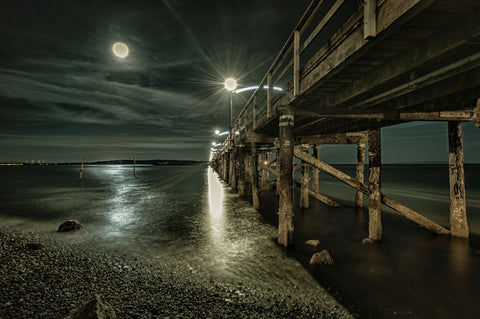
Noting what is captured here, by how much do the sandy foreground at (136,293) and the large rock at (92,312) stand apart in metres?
0.35

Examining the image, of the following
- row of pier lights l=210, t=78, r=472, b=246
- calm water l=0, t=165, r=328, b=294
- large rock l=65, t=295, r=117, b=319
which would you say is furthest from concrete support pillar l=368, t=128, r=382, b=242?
large rock l=65, t=295, r=117, b=319

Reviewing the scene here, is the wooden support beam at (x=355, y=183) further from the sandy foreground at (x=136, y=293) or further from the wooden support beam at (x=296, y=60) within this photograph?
the sandy foreground at (x=136, y=293)

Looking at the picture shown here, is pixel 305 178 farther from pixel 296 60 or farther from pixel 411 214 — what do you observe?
pixel 296 60

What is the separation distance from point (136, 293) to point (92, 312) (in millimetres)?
1238

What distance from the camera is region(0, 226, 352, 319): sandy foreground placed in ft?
11.8

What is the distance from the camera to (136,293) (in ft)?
13.5

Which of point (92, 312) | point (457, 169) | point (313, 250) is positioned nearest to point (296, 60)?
point (313, 250)

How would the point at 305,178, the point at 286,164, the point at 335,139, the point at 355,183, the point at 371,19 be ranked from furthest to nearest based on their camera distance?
1. the point at 305,178
2. the point at 335,139
3. the point at 355,183
4. the point at 286,164
5. the point at 371,19

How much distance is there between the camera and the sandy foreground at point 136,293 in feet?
11.8

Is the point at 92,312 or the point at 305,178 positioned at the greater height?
the point at 305,178

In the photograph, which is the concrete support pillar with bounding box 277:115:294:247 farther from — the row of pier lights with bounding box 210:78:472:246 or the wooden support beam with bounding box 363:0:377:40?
the wooden support beam with bounding box 363:0:377:40

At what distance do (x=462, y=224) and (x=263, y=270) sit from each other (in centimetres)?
663

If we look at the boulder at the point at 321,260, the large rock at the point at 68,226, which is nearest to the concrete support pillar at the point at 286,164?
the boulder at the point at 321,260

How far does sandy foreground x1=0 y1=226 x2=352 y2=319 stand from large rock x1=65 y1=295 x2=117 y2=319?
35 centimetres
